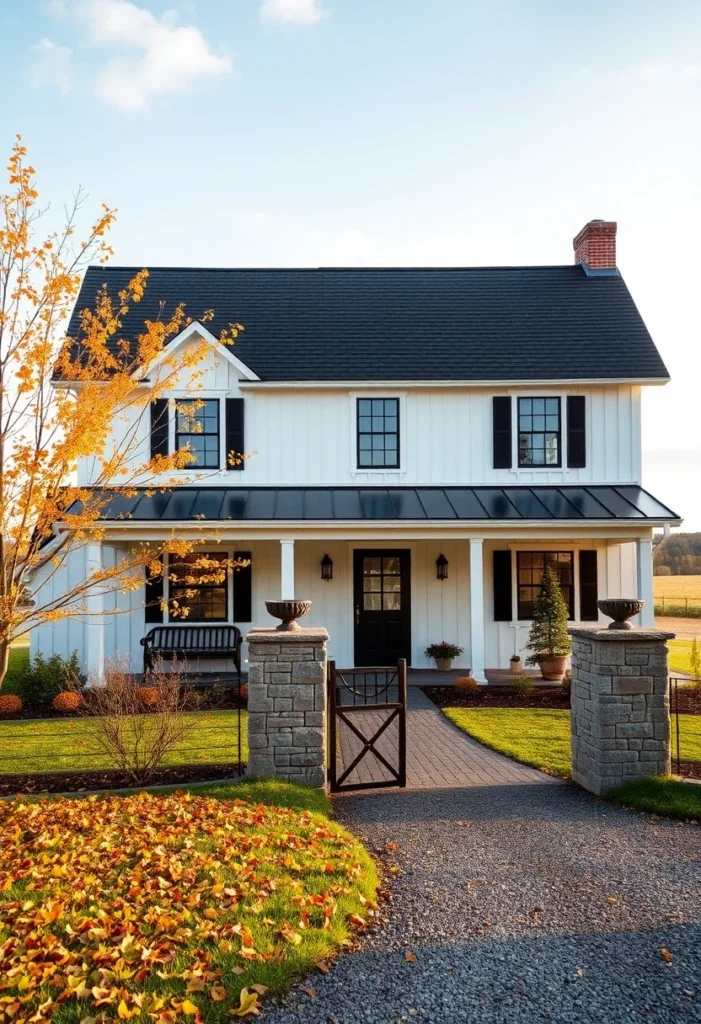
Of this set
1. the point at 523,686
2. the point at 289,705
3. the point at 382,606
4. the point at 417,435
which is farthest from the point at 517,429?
the point at 289,705

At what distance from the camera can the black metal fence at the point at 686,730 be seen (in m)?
8.35

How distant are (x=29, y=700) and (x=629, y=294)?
1530 centimetres

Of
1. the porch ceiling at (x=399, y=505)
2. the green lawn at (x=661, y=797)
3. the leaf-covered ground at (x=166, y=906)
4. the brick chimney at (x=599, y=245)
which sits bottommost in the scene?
the green lawn at (x=661, y=797)

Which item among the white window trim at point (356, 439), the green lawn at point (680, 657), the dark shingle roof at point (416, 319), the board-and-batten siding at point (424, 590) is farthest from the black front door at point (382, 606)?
the green lawn at point (680, 657)

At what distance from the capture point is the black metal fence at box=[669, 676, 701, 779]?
27.4 ft

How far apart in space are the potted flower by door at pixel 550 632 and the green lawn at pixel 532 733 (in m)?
2.49

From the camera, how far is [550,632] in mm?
14398

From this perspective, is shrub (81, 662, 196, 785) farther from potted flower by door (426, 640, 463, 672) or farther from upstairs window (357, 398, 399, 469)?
upstairs window (357, 398, 399, 469)

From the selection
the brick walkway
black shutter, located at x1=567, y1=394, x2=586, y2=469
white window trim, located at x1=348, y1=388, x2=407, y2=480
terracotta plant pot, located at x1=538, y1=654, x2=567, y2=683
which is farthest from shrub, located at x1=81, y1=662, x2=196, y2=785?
black shutter, located at x1=567, y1=394, x2=586, y2=469

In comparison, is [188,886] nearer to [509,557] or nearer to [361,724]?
[361,724]

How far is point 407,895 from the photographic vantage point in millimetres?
5062

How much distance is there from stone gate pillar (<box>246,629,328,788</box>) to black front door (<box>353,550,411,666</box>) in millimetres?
8591

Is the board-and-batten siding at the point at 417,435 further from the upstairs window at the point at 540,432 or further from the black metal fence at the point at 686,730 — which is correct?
the black metal fence at the point at 686,730

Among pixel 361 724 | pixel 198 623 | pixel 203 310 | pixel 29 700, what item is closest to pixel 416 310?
pixel 203 310
